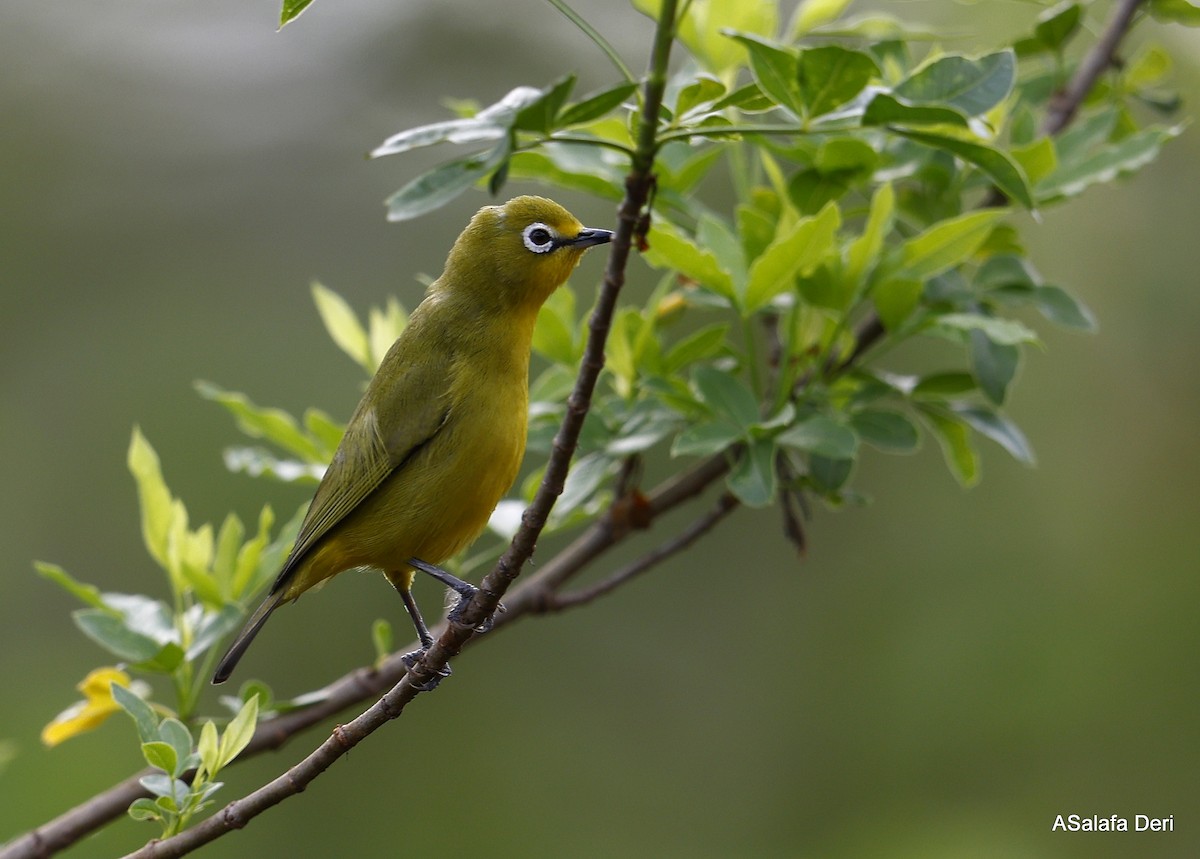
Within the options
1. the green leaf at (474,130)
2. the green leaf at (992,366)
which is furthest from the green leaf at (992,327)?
the green leaf at (474,130)

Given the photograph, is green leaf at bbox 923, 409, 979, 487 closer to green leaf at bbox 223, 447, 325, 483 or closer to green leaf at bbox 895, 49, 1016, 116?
green leaf at bbox 895, 49, 1016, 116

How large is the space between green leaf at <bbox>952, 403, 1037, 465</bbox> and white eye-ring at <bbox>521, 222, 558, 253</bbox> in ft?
3.73

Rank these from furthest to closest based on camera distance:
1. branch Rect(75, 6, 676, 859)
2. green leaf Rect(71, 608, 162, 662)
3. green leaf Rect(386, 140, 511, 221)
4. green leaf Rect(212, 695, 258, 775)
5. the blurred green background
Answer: the blurred green background → green leaf Rect(71, 608, 162, 662) → green leaf Rect(212, 695, 258, 775) → green leaf Rect(386, 140, 511, 221) → branch Rect(75, 6, 676, 859)

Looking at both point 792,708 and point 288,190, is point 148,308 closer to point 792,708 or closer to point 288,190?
point 288,190

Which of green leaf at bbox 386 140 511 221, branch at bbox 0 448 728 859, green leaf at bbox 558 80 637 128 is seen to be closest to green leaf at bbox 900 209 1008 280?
branch at bbox 0 448 728 859

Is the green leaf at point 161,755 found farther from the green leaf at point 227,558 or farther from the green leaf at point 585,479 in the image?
the green leaf at point 585,479

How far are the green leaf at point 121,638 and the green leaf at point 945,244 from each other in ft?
6.59

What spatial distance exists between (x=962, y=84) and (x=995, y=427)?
46.6 inches

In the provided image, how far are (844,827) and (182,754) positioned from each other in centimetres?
363

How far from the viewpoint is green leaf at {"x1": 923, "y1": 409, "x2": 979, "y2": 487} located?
3.24 meters

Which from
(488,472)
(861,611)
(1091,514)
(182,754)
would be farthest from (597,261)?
(182,754)

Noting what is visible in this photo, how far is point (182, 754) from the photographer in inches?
92.4

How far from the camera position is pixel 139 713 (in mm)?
2322

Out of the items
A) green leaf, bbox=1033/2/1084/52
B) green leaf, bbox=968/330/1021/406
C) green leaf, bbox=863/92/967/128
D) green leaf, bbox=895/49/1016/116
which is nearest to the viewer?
green leaf, bbox=863/92/967/128
